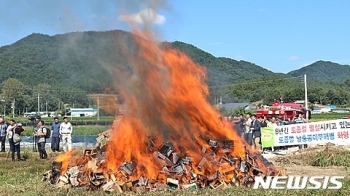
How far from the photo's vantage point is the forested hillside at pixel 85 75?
13703mm

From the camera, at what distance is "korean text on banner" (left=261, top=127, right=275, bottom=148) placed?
23031 millimetres

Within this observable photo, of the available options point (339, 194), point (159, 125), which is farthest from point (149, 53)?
point (339, 194)

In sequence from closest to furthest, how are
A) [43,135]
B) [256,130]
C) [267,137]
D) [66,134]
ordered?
[43,135], [256,130], [66,134], [267,137]

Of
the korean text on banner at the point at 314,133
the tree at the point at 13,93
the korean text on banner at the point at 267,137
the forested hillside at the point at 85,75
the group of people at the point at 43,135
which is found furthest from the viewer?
the tree at the point at 13,93

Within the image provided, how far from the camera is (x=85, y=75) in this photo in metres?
19.3

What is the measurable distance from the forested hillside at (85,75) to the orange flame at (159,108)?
492mm

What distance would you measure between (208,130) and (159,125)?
1.54 metres

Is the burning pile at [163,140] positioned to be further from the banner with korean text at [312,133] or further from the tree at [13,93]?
the tree at [13,93]

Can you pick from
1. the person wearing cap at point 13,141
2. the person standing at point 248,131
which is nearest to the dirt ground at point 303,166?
the person standing at point 248,131

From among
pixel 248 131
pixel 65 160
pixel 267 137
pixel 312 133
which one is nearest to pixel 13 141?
pixel 65 160

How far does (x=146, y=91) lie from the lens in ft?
41.5

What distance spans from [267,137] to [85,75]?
10110 millimetres

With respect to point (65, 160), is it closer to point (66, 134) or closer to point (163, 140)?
point (163, 140)

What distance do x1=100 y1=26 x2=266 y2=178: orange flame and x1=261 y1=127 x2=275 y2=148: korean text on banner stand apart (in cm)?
1025
